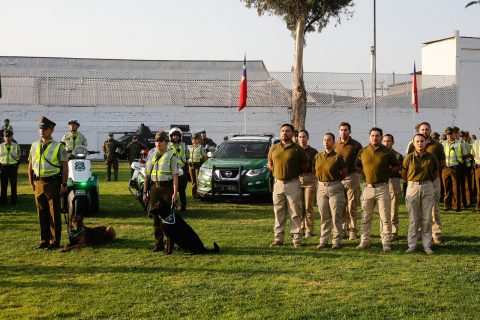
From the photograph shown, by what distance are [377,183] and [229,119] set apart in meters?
33.2

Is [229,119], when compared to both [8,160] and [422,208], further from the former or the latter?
[422,208]

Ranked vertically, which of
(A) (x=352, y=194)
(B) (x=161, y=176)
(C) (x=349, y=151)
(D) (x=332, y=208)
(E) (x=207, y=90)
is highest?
(E) (x=207, y=90)

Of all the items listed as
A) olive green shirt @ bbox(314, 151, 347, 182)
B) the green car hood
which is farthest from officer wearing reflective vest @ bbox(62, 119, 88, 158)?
olive green shirt @ bbox(314, 151, 347, 182)

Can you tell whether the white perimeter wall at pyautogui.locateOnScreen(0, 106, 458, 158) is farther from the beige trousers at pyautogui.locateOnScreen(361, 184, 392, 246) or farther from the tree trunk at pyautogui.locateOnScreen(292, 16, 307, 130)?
the beige trousers at pyautogui.locateOnScreen(361, 184, 392, 246)

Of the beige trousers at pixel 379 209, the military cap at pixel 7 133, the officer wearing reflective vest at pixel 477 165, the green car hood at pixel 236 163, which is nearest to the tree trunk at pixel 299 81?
the green car hood at pixel 236 163

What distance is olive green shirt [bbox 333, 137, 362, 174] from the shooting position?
11.1m

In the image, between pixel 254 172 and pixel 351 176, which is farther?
pixel 254 172

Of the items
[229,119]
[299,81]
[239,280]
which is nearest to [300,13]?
[299,81]

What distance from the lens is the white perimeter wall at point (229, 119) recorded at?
1661 inches

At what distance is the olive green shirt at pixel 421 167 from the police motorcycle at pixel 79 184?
241 inches

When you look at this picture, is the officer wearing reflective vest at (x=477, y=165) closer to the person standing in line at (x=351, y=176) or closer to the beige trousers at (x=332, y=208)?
the person standing in line at (x=351, y=176)

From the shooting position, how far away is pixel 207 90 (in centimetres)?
4422

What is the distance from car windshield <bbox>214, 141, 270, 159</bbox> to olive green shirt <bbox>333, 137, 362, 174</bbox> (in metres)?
6.08

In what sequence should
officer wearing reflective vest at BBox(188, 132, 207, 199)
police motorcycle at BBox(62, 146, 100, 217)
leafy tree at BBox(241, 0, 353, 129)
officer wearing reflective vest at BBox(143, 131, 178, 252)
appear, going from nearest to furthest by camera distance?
officer wearing reflective vest at BBox(143, 131, 178, 252) → police motorcycle at BBox(62, 146, 100, 217) → officer wearing reflective vest at BBox(188, 132, 207, 199) → leafy tree at BBox(241, 0, 353, 129)
